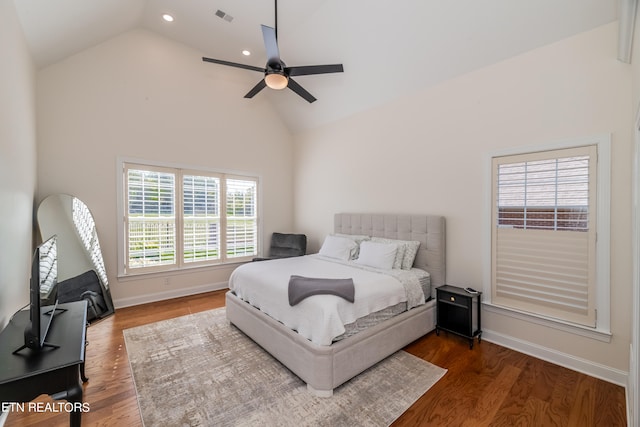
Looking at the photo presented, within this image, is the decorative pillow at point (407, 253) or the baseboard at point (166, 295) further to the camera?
the baseboard at point (166, 295)

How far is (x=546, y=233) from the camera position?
268cm

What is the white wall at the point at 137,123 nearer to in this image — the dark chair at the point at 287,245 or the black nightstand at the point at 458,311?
the dark chair at the point at 287,245

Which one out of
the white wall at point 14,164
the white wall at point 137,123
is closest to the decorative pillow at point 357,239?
the white wall at point 137,123

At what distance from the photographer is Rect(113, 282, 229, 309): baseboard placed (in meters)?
4.06

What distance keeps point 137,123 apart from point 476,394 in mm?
5428

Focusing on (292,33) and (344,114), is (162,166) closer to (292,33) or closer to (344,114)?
(292,33)

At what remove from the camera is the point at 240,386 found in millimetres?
2246

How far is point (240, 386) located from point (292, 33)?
14.7 ft

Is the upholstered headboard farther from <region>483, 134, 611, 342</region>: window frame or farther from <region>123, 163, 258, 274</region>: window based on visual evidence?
<region>123, 163, 258, 274</region>: window

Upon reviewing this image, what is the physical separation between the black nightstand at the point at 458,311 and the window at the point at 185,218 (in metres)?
3.72

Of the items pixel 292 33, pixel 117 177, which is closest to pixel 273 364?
pixel 117 177

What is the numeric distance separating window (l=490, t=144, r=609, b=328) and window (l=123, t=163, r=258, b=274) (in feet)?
14.0

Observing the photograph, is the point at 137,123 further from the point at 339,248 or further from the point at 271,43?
the point at 339,248

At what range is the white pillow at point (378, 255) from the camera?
3.40 m
